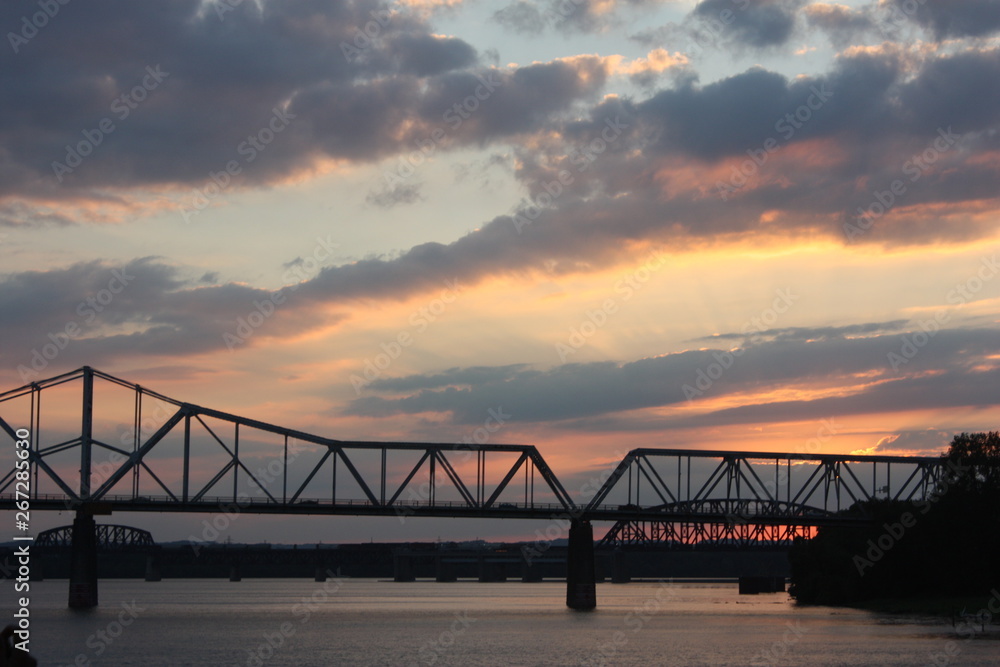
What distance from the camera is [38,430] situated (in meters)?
145

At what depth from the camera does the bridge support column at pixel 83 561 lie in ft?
467

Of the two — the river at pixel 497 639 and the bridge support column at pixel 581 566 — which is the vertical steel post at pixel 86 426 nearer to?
the river at pixel 497 639

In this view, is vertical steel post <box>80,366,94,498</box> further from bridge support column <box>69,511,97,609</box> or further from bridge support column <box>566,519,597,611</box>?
bridge support column <box>566,519,597,611</box>

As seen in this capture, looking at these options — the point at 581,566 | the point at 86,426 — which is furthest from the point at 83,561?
the point at 581,566

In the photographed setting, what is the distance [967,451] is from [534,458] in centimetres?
4782

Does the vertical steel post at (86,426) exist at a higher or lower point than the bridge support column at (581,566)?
higher

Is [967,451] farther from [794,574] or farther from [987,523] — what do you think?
[794,574]

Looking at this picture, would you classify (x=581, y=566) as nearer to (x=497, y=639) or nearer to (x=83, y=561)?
(x=497, y=639)

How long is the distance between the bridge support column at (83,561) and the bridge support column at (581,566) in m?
54.7

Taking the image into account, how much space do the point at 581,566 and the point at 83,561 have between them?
5683 centimetres

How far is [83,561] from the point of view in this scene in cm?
14238

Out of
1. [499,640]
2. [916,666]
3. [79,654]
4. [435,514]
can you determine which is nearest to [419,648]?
[499,640]

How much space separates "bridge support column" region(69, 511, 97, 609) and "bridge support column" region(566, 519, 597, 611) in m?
54.7

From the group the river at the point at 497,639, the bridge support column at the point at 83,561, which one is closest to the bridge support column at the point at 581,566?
the river at the point at 497,639
